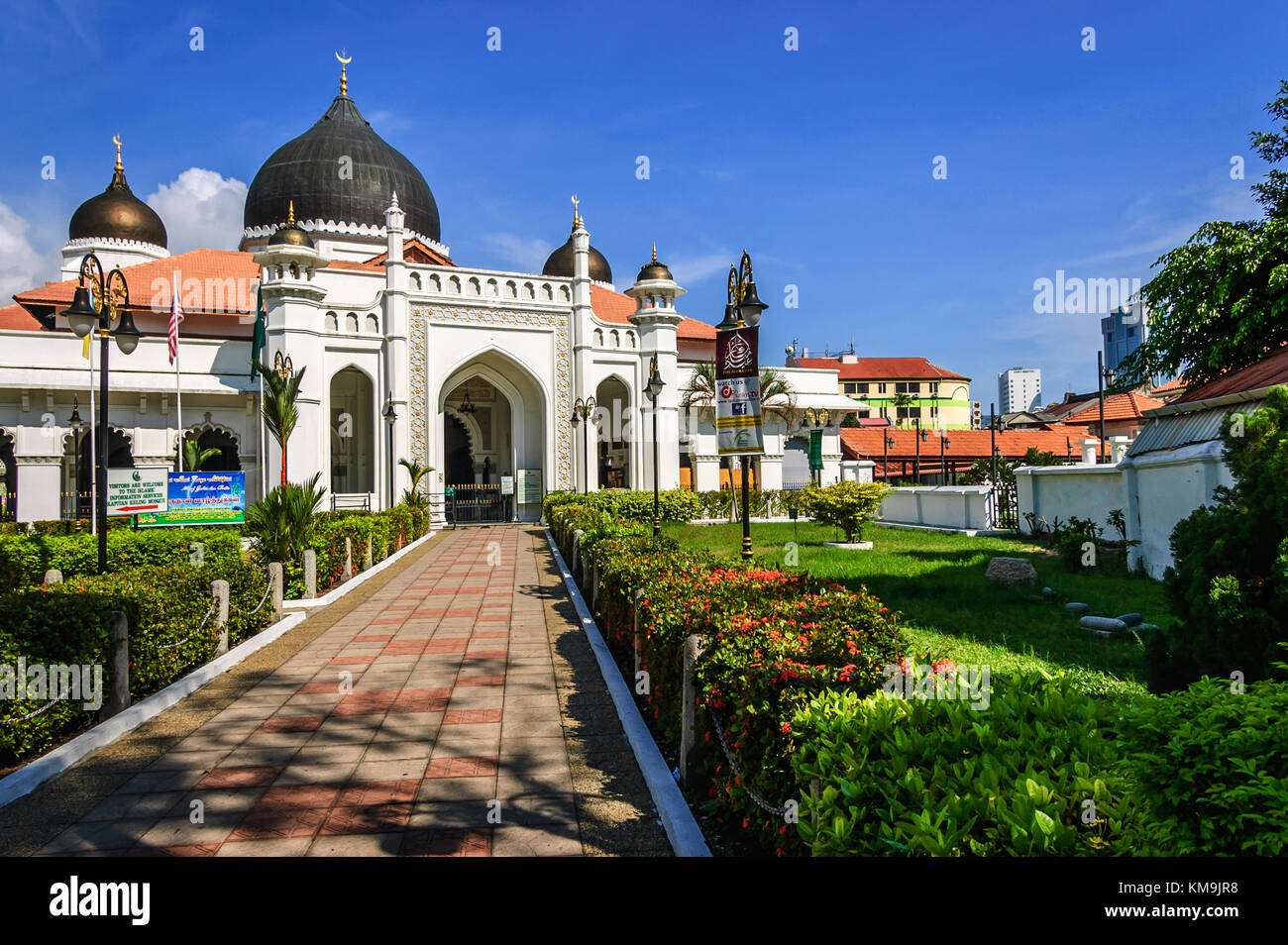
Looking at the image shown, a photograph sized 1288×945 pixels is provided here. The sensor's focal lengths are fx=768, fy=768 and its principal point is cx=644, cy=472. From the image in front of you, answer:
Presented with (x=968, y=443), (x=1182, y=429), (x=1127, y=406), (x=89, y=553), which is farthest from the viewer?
(x=968, y=443)

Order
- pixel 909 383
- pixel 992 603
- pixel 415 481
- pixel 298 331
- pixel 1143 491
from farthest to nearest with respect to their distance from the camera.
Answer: pixel 909 383, pixel 415 481, pixel 298 331, pixel 1143 491, pixel 992 603

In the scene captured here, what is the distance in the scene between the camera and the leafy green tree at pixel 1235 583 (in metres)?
3.97

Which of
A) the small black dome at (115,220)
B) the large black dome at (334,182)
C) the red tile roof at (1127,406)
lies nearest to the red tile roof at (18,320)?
the small black dome at (115,220)

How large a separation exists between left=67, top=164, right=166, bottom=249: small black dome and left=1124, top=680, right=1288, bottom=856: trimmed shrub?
3835 cm

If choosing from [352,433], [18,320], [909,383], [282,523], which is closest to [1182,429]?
[282,523]

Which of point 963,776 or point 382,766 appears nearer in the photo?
point 963,776

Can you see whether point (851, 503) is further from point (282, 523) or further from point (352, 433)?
point (352, 433)

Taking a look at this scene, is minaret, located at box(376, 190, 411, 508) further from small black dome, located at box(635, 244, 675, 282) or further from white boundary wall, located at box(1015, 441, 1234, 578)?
white boundary wall, located at box(1015, 441, 1234, 578)

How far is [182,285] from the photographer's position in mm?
28125

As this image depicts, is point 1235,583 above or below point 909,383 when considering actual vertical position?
below

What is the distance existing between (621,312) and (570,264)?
4822mm

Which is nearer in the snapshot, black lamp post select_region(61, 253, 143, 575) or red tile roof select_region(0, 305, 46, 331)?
black lamp post select_region(61, 253, 143, 575)

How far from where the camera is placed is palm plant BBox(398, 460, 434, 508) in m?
24.4

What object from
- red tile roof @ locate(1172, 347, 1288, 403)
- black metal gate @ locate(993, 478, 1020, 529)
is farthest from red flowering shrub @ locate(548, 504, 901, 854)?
black metal gate @ locate(993, 478, 1020, 529)
